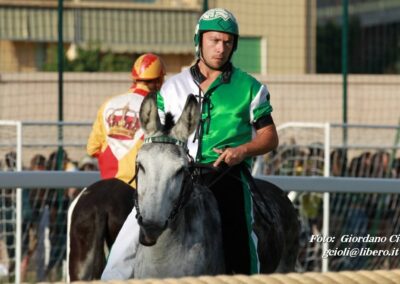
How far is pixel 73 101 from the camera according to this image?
17250 mm

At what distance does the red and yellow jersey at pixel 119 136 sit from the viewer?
831 centimetres

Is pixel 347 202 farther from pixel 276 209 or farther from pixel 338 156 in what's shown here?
pixel 276 209

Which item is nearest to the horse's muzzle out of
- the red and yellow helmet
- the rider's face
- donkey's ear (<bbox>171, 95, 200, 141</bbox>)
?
donkey's ear (<bbox>171, 95, 200, 141</bbox>)

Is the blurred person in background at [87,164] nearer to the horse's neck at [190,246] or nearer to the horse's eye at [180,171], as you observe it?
the horse's neck at [190,246]

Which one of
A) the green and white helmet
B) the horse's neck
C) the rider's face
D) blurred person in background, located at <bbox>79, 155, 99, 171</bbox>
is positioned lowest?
blurred person in background, located at <bbox>79, 155, 99, 171</bbox>

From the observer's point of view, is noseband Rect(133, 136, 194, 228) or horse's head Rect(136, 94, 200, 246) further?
noseband Rect(133, 136, 194, 228)

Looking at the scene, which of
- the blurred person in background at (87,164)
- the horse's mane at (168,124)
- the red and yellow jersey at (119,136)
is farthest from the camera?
the blurred person in background at (87,164)

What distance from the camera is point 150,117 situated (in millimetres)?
5684

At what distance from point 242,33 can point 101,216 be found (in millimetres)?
11238

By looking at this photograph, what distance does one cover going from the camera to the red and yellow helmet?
8672 millimetres

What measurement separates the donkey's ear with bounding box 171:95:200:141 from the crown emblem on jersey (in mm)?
2720

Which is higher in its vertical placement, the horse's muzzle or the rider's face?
the rider's face

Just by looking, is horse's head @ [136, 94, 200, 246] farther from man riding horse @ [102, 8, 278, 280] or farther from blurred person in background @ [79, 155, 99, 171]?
blurred person in background @ [79, 155, 99, 171]

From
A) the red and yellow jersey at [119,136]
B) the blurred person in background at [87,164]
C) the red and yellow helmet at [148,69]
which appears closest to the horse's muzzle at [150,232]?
the red and yellow jersey at [119,136]
